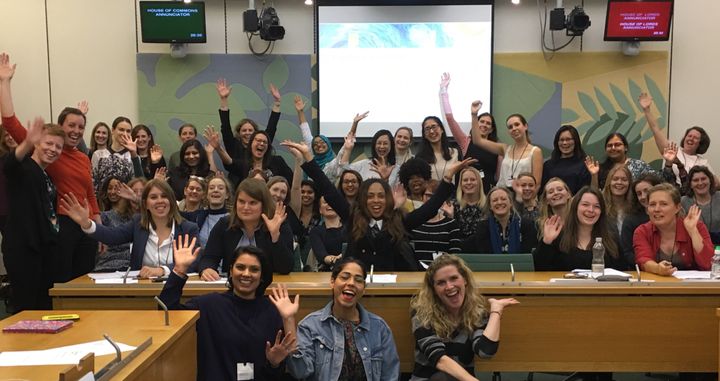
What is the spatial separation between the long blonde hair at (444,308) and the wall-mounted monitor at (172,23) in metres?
4.95

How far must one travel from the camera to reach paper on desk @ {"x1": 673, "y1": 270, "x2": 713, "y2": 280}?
390 centimetres

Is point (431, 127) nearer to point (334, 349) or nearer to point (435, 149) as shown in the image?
point (435, 149)

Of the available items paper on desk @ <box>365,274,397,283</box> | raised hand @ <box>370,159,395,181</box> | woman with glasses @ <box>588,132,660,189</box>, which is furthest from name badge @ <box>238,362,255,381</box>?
woman with glasses @ <box>588,132,660,189</box>

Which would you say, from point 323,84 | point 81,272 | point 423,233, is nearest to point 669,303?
point 423,233

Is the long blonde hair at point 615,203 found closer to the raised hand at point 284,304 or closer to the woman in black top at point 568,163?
the woman in black top at point 568,163

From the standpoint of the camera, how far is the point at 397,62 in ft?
25.6

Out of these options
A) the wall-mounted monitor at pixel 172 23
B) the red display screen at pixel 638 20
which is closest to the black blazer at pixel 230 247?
the wall-mounted monitor at pixel 172 23

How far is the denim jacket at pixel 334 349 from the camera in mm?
3191

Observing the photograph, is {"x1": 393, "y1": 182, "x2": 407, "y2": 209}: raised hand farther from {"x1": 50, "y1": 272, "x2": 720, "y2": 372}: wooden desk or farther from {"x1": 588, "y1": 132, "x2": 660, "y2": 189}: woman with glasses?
{"x1": 588, "y1": 132, "x2": 660, "y2": 189}: woman with glasses

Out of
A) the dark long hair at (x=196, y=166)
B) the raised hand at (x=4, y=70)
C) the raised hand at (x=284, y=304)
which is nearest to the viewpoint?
the raised hand at (x=284, y=304)

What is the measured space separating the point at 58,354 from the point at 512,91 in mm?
6384

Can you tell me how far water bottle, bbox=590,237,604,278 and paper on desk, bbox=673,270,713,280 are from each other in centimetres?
41

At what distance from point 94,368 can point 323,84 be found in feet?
20.0

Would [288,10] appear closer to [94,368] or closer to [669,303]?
[669,303]
